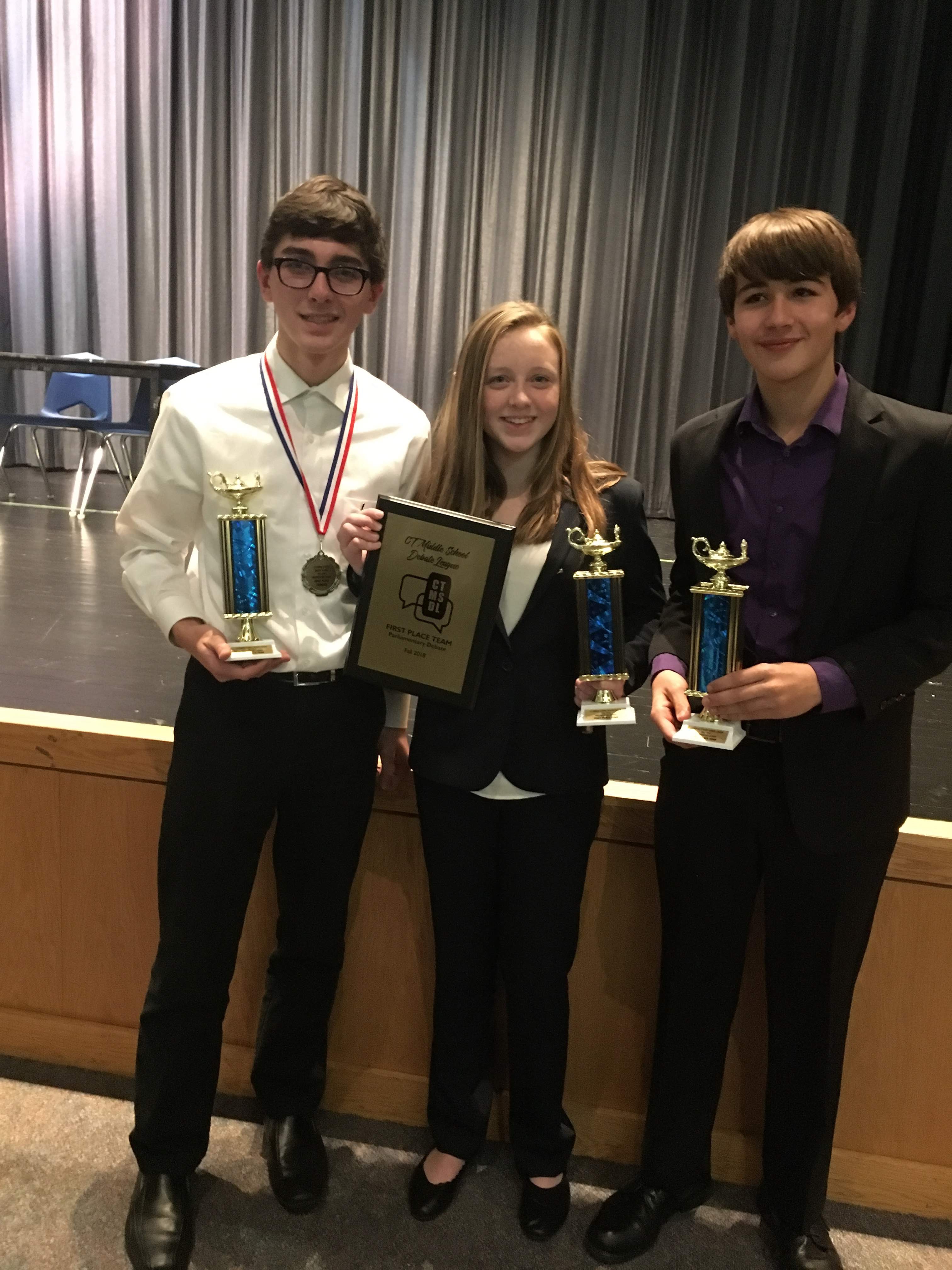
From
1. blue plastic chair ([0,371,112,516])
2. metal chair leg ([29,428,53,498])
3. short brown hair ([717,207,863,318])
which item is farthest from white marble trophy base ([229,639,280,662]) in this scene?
metal chair leg ([29,428,53,498])

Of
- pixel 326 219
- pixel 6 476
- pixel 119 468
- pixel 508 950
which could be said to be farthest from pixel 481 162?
pixel 508 950

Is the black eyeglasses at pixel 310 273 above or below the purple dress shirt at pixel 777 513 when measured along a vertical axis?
above

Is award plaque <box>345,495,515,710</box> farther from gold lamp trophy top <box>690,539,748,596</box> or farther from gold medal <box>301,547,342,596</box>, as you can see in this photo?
gold lamp trophy top <box>690,539,748,596</box>

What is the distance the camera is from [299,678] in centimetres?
144

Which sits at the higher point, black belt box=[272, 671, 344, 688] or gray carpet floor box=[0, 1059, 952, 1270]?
black belt box=[272, 671, 344, 688]

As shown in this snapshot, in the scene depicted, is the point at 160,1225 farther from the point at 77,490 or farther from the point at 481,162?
the point at 481,162

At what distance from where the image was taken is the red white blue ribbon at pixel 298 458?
4.67ft

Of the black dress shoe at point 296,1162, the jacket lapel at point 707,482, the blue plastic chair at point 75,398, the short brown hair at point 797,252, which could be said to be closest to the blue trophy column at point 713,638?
the jacket lapel at point 707,482

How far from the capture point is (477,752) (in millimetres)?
1421

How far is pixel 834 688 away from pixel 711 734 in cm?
16

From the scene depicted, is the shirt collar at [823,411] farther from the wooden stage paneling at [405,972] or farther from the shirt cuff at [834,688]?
the wooden stage paneling at [405,972]

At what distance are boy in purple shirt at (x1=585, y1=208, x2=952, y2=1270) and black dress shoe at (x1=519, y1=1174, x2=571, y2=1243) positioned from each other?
0.06 meters

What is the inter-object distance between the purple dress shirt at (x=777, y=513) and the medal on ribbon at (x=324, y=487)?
0.52 meters

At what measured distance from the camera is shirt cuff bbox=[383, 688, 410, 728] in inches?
64.1
